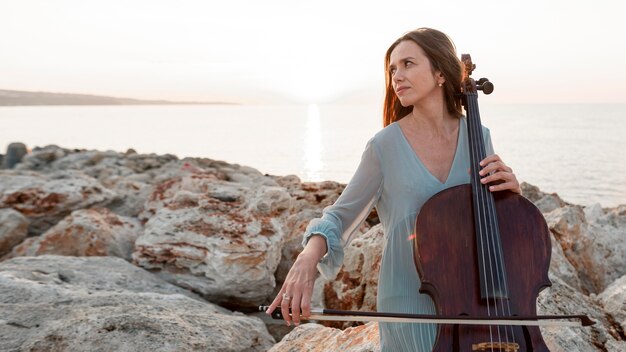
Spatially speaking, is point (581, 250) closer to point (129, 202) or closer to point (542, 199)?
point (542, 199)

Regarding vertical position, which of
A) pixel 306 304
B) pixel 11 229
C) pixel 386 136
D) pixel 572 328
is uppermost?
pixel 386 136

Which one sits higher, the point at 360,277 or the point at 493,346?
the point at 493,346

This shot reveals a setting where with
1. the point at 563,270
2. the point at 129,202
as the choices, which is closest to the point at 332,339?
the point at 563,270

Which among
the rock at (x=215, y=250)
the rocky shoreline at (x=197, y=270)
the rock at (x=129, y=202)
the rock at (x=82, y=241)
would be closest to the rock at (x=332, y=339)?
the rocky shoreline at (x=197, y=270)

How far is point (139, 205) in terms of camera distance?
654 centimetres

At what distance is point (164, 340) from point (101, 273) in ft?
4.29

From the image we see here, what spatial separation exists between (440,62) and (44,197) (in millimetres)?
5196

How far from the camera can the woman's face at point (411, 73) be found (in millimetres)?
1724

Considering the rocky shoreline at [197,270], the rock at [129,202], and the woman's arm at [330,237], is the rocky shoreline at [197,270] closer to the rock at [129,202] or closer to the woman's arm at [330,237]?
the rock at [129,202]

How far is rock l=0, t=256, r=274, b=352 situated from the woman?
1.07 meters

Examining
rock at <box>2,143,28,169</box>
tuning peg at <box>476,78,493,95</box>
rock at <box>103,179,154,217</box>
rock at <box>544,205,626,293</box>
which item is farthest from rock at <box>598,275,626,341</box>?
rock at <box>2,143,28,169</box>

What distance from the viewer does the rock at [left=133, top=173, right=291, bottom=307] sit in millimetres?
3883

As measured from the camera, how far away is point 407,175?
169 cm

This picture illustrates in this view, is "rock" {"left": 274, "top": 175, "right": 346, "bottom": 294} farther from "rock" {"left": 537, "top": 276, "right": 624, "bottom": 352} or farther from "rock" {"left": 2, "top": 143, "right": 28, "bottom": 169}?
"rock" {"left": 2, "top": 143, "right": 28, "bottom": 169}
